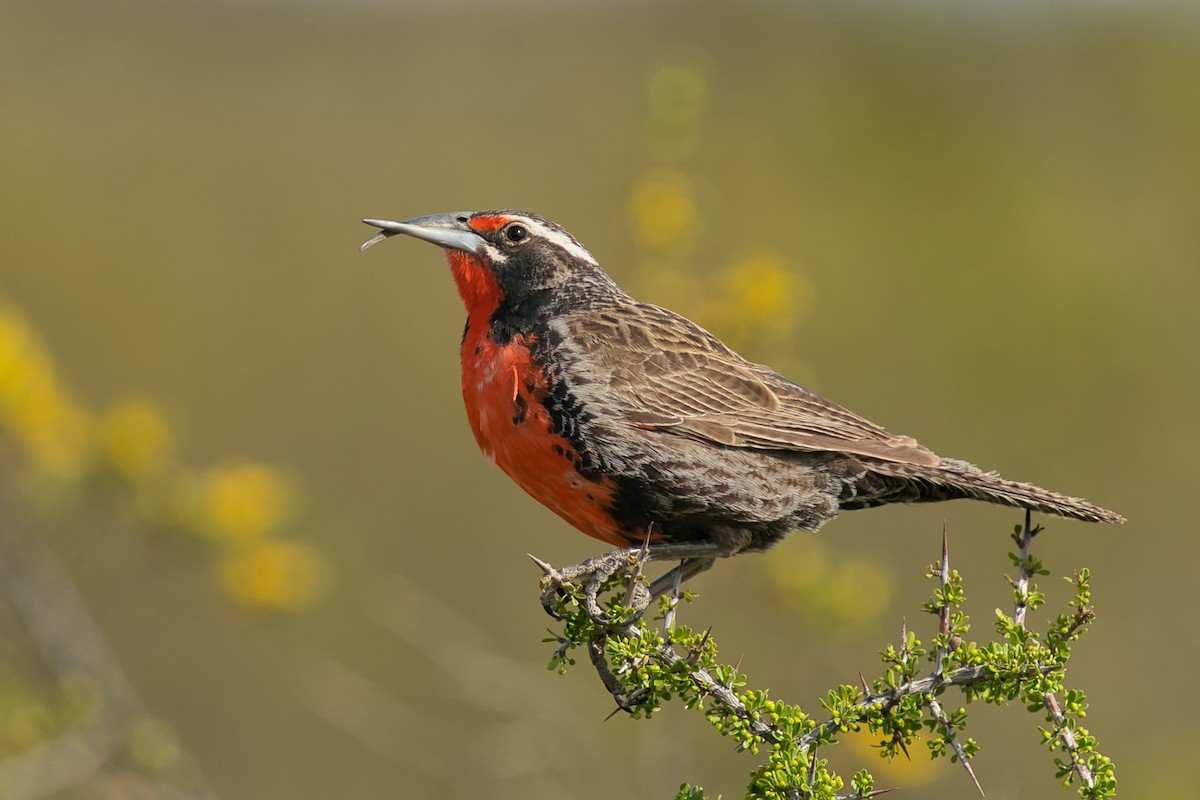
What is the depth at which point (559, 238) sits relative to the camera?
5.36 metres

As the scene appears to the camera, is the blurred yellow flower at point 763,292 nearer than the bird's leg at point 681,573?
No

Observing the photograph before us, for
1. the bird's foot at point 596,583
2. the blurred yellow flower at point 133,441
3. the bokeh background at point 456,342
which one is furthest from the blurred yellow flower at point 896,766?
the blurred yellow flower at point 133,441

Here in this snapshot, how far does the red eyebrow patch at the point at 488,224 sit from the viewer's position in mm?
5277

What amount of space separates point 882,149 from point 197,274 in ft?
33.3

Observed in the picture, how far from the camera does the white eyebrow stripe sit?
5.31 metres

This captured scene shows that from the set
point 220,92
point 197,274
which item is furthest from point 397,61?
point 197,274

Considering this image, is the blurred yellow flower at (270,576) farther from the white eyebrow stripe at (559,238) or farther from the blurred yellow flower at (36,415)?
the white eyebrow stripe at (559,238)

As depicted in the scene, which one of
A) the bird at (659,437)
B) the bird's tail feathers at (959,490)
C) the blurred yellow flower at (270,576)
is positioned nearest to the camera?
the bird's tail feathers at (959,490)

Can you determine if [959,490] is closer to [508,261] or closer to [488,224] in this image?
[508,261]

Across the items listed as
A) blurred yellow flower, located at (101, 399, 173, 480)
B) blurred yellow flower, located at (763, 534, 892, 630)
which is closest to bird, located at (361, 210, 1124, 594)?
blurred yellow flower, located at (763, 534, 892, 630)

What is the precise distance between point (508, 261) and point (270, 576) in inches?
83.4

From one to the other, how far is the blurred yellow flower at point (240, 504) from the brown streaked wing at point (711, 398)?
2054 mm

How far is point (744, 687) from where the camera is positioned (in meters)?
3.61

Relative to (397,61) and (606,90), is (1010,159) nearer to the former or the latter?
(606,90)
